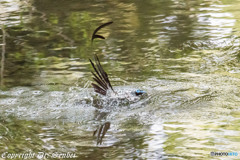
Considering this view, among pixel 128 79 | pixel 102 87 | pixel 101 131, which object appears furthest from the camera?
pixel 128 79

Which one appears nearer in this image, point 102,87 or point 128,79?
point 102,87

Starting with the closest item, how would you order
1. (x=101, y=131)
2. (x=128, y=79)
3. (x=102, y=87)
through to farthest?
(x=101, y=131), (x=102, y=87), (x=128, y=79)

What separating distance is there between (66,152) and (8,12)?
5.98m

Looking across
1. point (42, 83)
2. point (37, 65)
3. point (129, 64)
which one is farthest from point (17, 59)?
point (129, 64)

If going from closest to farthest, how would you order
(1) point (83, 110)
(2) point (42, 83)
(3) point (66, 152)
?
1. (3) point (66, 152)
2. (1) point (83, 110)
3. (2) point (42, 83)

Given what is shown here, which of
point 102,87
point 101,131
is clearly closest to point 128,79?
point 102,87

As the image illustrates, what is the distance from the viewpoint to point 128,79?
5.21 meters

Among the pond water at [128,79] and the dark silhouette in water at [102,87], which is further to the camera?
the dark silhouette in water at [102,87]

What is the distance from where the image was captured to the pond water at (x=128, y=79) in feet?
12.1

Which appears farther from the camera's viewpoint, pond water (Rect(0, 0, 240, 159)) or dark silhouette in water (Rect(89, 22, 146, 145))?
Answer: dark silhouette in water (Rect(89, 22, 146, 145))

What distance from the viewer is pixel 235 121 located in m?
3.90

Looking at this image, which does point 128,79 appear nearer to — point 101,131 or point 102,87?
point 102,87

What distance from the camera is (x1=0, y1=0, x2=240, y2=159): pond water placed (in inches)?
145

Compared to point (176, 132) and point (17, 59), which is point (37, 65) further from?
point (176, 132)
